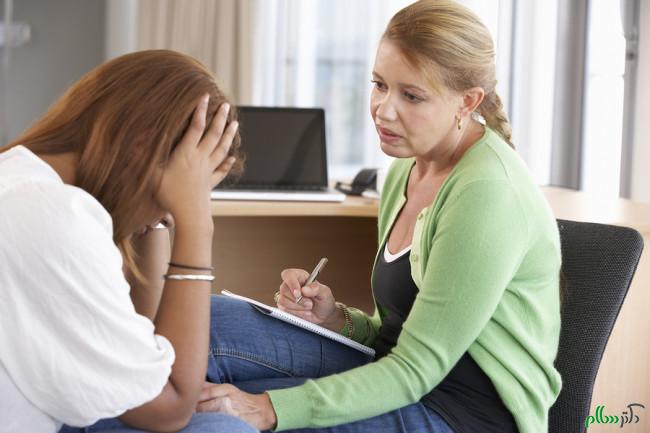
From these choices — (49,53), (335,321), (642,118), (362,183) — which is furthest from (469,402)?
(49,53)

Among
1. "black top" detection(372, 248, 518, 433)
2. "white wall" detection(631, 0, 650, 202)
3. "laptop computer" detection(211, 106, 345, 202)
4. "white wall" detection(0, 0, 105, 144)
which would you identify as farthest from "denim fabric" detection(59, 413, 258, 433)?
"white wall" detection(0, 0, 105, 144)

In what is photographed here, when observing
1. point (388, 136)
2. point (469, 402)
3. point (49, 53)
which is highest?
point (49, 53)

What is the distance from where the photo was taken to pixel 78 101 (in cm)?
105

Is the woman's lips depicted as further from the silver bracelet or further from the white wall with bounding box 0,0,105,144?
the white wall with bounding box 0,0,105,144

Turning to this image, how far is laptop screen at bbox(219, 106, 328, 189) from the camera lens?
88.8 inches

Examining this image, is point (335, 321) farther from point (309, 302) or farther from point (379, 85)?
point (379, 85)

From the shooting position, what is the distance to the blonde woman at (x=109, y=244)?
917mm

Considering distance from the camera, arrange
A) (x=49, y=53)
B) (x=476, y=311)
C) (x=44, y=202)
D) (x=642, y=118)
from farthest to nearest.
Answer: (x=49, y=53) → (x=642, y=118) → (x=476, y=311) → (x=44, y=202)

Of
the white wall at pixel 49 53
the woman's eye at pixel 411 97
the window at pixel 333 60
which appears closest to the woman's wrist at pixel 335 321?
the woman's eye at pixel 411 97

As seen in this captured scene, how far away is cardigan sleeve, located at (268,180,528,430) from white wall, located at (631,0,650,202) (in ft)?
8.94

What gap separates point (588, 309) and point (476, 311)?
29 cm

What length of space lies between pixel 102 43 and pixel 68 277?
11.8 ft

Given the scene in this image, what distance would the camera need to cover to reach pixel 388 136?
56.5 inches

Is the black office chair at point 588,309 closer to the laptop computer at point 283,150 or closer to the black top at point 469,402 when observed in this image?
the black top at point 469,402
